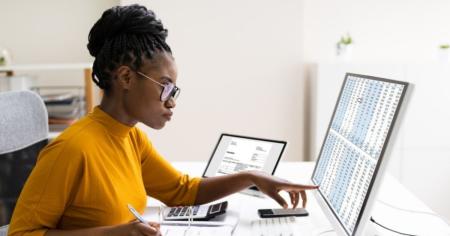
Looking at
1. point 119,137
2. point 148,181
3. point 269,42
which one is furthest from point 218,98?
point 119,137

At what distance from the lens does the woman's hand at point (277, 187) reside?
1370 millimetres

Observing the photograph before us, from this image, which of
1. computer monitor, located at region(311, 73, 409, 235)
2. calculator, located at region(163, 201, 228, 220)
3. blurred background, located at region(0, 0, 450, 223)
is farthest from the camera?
blurred background, located at region(0, 0, 450, 223)

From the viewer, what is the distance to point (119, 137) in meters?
1.20

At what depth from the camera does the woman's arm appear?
4.52 ft

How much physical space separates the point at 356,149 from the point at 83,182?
616 millimetres

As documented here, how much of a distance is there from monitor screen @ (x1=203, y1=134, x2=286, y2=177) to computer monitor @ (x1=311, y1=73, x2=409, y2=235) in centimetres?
20

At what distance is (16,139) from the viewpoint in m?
1.41

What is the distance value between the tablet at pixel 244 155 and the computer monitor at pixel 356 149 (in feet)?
0.64

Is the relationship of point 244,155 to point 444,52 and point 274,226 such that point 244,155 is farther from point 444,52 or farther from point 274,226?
point 444,52

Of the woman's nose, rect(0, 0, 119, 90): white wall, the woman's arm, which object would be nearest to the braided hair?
the woman's nose

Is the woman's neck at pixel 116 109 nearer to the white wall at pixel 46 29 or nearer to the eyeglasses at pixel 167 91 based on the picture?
the eyeglasses at pixel 167 91

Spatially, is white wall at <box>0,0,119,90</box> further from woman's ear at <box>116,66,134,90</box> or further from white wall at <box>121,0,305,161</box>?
woman's ear at <box>116,66,134,90</box>

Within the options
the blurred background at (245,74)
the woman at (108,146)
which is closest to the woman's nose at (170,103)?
the woman at (108,146)

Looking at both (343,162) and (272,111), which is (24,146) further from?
(272,111)
